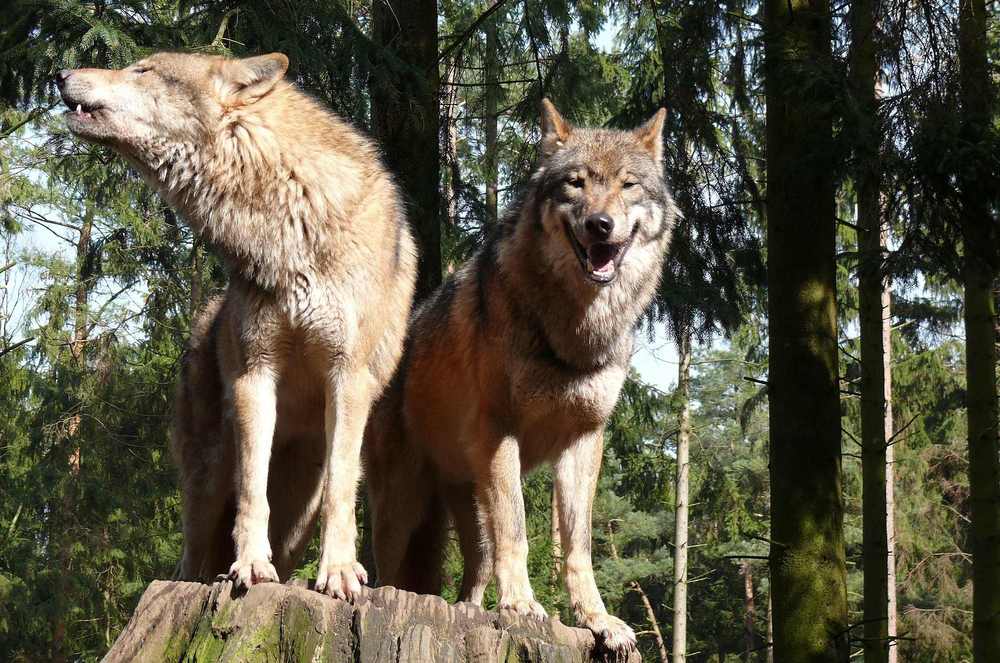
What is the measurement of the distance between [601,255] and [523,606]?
174 centimetres

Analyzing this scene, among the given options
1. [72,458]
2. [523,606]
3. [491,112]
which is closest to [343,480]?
[523,606]

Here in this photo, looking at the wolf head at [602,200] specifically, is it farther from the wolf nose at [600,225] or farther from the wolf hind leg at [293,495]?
the wolf hind leg at [293,495]

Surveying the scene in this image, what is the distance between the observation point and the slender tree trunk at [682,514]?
72.6 feet

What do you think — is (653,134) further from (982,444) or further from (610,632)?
(982,444)

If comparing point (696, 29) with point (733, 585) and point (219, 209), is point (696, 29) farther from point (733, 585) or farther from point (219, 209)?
point (733, 585)

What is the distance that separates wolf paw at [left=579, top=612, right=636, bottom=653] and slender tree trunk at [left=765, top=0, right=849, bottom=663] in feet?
8.06

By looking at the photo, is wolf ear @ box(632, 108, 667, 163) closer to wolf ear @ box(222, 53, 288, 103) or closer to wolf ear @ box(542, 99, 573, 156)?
wolf ear @ box(542, 99, 573, 156)

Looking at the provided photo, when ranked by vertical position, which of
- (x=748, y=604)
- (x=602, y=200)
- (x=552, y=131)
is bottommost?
(x=748, y=604)

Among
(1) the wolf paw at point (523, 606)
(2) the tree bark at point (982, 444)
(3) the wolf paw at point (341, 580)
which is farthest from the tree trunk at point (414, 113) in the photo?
(2) the tree bark at point (982, 444)

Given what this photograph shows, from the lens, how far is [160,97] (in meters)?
4.79

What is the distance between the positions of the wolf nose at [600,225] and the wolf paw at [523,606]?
5.79 feet

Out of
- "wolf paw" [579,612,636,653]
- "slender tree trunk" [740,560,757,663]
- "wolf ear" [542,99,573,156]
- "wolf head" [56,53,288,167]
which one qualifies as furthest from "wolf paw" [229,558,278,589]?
"slender tree trunk" [740,560,757,663]

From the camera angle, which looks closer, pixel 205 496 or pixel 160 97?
pixel 160 97

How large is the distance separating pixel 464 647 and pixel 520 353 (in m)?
1.67
